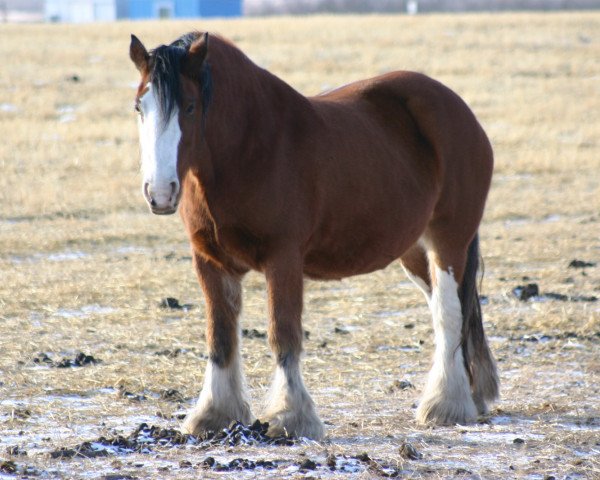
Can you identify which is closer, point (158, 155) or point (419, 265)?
point (158, 155)

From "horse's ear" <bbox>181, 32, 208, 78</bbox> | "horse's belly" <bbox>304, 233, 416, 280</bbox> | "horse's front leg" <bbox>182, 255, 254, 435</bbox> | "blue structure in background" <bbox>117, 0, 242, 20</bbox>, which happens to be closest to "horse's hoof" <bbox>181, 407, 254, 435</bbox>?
"horse's front leg" <bbox>182, 255, 254, 435</bbox>

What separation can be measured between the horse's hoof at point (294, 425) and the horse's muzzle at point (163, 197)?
45.4 inches

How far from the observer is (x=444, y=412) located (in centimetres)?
557

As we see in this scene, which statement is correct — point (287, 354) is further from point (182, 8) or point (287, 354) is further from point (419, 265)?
point (182, 8)

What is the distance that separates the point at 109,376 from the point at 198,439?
1455 mm

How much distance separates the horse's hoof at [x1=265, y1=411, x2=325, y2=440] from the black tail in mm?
1213

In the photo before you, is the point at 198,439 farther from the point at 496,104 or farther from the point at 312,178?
the point at 496,104

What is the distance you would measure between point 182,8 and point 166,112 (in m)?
69.3

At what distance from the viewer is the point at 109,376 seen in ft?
20.6

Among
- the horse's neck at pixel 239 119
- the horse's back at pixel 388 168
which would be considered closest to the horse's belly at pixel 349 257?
the horse's back at pixel 388 168

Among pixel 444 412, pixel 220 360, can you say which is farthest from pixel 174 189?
pixel 444 412

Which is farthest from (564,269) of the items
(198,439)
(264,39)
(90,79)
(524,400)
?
(264,39)

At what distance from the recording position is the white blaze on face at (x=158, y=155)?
4383mm

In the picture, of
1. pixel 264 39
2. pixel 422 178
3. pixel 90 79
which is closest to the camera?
pixel 422 178
